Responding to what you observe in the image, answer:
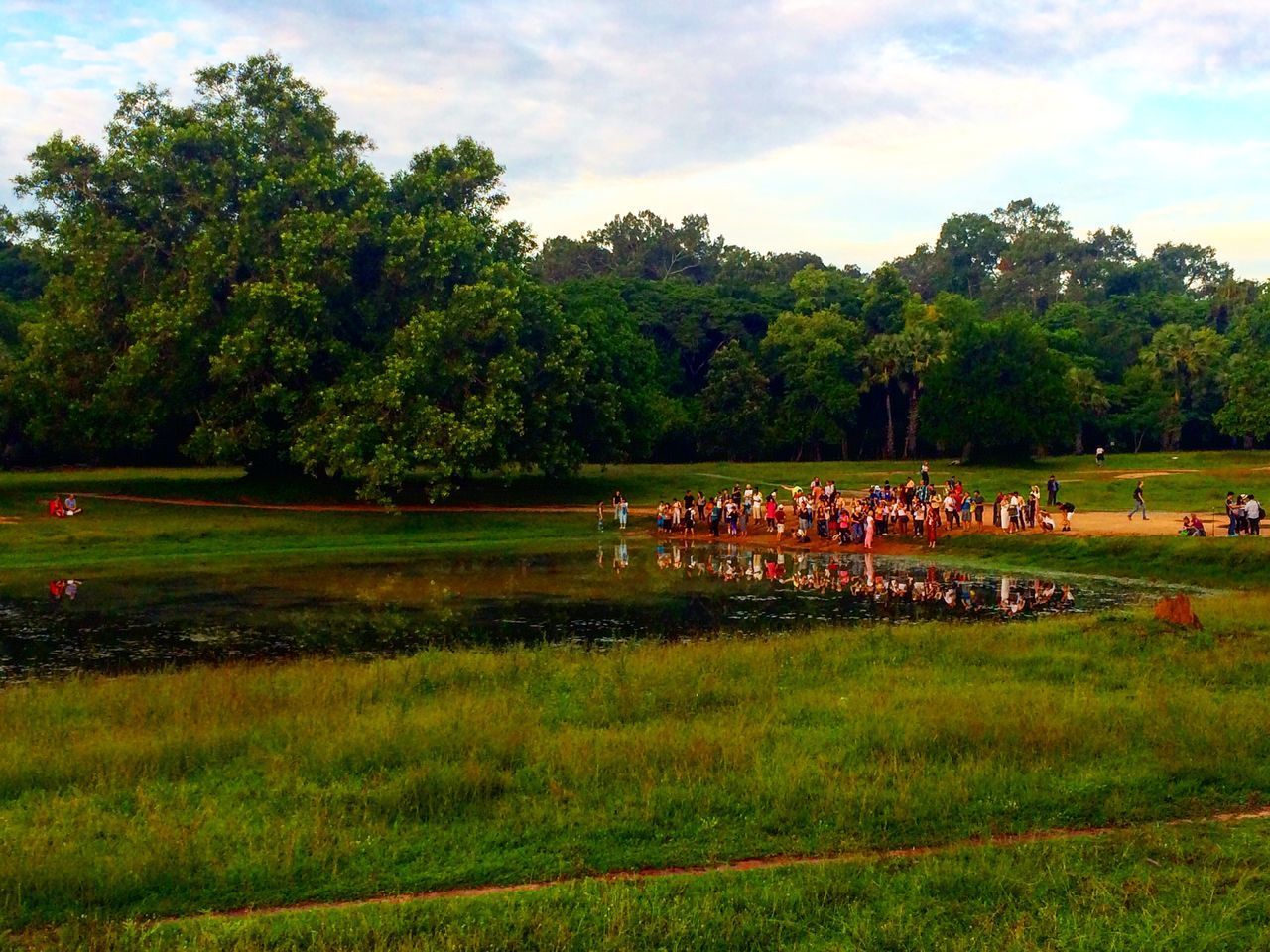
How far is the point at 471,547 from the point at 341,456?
6386mm

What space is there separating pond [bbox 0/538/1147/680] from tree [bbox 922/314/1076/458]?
119 feet

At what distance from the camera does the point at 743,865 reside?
29.6 feet

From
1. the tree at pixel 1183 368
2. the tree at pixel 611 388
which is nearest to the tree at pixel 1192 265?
the tree at pixel 1183 368

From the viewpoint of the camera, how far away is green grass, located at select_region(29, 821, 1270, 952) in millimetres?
7340

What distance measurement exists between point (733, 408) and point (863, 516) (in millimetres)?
42674

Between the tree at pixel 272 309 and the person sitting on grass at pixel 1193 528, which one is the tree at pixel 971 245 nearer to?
the tree at pixel 272 309

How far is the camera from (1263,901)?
25.6 feet

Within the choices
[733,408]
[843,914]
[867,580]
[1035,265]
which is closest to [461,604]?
[867,580]

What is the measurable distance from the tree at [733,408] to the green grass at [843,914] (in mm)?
74750

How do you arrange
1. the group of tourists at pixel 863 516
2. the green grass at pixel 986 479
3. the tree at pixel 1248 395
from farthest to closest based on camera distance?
the tree at pixel 1248 395 → the green grass at pixel 986 479 → the group of tourists at pixel 863 516

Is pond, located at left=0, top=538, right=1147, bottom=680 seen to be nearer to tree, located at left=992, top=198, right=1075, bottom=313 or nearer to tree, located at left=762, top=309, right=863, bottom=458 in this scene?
tree, located at left=762, top=309, right=863, bottom=458

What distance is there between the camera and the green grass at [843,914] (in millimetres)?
7340

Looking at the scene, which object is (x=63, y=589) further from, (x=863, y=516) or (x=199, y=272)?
(x=863, y=516)

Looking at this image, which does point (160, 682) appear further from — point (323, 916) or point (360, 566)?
point (360, 566)
